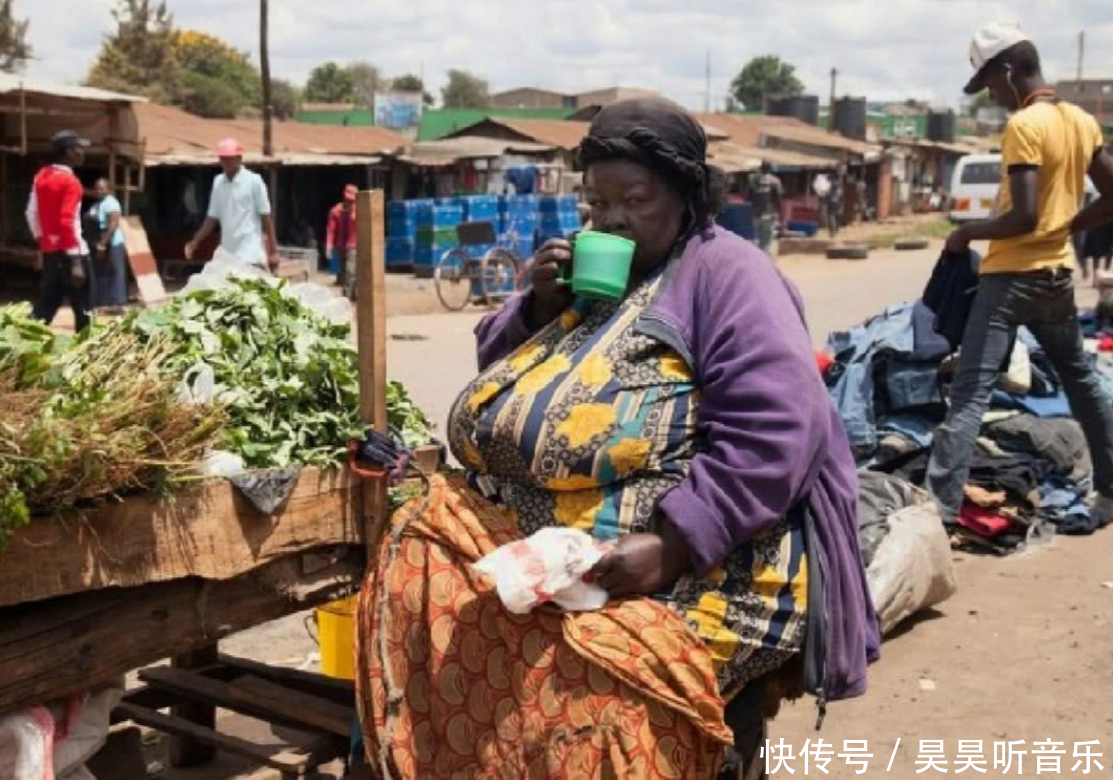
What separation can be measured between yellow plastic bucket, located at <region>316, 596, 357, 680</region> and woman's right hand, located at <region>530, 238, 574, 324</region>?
3.67ft

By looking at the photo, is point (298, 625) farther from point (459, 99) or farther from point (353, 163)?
point (459, 99)

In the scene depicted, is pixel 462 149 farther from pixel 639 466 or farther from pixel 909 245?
pixel 639 466

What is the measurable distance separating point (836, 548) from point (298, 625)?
2854mm

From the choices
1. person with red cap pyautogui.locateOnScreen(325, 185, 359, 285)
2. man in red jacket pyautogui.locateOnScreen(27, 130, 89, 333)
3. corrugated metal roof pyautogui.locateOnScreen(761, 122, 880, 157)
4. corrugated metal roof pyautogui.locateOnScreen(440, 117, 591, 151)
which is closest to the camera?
man in red jacket pyautogui.locateOnScreen(27, 130, 89, 333)

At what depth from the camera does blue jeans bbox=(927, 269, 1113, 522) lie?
5621 mm

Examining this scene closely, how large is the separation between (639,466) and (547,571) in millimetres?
271

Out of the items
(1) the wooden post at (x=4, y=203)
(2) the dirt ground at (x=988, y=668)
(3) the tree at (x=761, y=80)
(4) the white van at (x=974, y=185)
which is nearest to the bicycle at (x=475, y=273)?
(1) the wooden post at (x=4, y=203)

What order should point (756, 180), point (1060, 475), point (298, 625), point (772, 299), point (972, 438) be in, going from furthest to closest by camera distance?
point (756, 180)
point (1060, 475)
point (972, 438)
point (298, 625)
point (772, 299)

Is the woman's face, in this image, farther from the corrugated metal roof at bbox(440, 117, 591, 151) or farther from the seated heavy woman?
the corrugated metal roof at bbox(440, 117, 591, 151)

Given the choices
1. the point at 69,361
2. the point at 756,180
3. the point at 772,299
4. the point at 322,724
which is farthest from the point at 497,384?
the point at 756,180

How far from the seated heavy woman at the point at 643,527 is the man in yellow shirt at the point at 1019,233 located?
3.02 meters

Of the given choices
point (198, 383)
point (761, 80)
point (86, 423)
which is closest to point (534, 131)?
point (198, 383)

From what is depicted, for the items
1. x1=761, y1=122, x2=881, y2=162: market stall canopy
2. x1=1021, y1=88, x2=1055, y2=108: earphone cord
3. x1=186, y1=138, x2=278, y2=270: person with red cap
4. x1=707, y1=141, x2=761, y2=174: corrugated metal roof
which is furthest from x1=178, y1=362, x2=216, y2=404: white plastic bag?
x1=761, y1=122, x2=881, y2=162: market stall canopy

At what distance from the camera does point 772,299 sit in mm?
2600
